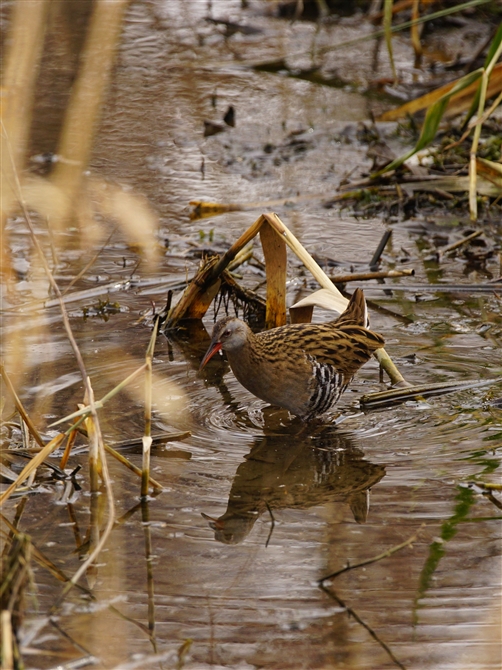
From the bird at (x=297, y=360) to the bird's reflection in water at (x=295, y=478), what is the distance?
162 mm

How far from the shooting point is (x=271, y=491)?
383 centimetres

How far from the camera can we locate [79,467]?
3.73 meters

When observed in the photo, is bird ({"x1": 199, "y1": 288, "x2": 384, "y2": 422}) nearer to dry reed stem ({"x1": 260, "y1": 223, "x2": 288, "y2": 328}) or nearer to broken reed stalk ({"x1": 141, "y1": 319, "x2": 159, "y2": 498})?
dry reed stem ({"x1": 260, "y1": 223, "x2": 288, "y2": 328})

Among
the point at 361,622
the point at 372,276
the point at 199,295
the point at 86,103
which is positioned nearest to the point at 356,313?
the point at 372,276

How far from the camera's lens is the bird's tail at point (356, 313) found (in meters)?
4.74

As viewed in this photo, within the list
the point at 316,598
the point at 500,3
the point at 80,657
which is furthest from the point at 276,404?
the point at 500,3

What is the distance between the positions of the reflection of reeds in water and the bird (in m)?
0.43

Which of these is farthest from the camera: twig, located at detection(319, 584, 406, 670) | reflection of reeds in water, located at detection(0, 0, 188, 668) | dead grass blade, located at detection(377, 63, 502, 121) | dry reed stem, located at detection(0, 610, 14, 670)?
dead grass blade, located at detection(377, 63, 502, 121)

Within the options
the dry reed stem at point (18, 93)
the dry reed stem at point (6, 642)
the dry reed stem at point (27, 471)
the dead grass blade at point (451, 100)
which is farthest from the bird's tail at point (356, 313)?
the dead grass blade at point (451, 100)

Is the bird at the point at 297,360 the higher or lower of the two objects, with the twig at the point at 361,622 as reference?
lower

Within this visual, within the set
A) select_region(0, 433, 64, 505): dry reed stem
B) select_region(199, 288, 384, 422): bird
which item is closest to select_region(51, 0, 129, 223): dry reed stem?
select_region(199, 288, 384, 422): bird

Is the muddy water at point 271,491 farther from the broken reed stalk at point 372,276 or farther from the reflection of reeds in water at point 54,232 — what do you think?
the broken reed stalk at point 372,276

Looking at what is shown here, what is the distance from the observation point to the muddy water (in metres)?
2.89

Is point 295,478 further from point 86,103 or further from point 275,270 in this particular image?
point 86,103
